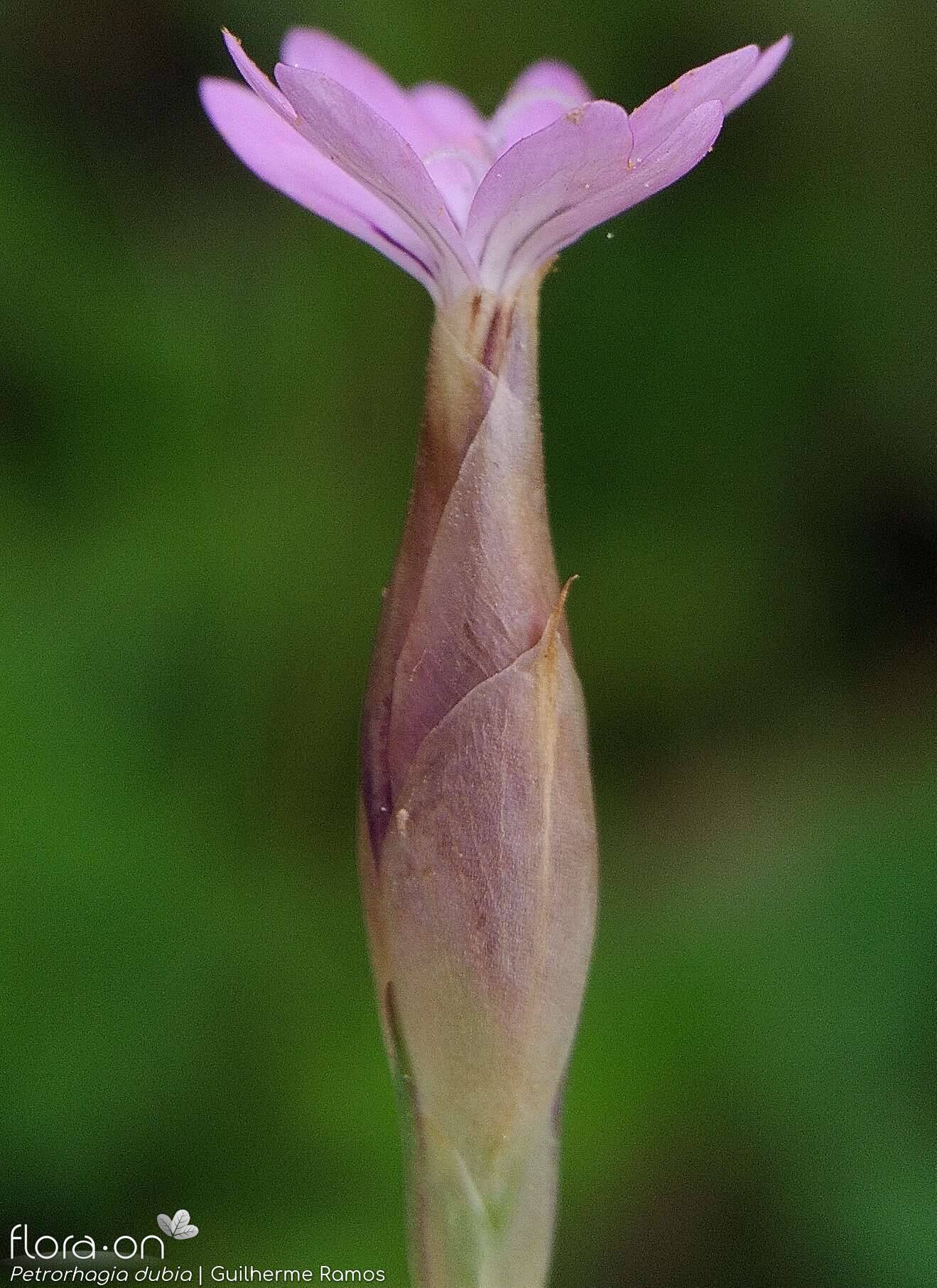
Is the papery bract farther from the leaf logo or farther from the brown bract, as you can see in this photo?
the leaf logo

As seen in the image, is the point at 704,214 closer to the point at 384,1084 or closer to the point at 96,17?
the point at 96,17

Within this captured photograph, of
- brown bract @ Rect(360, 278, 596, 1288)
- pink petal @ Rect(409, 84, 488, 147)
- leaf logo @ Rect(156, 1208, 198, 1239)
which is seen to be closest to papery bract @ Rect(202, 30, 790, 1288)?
brown bract @ Rect(360, 278, 596, 1288)

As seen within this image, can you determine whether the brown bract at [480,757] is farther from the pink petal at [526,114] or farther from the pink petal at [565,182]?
the pink petal at [526,114]

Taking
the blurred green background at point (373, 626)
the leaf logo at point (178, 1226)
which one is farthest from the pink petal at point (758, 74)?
the leaf logo at point (178, 1226)

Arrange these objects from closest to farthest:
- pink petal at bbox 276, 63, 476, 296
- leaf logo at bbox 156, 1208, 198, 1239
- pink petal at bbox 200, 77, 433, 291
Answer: pink petal at bbox 276, 63, 476, 296 → pink petal at bbox 200, 77, 433, 291 → leaf logo at bbox 156, 1208, 198, 1239

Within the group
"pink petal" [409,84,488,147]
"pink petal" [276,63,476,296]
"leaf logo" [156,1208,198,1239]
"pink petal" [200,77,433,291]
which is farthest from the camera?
"leaf logo" [156,1208,198,1239]

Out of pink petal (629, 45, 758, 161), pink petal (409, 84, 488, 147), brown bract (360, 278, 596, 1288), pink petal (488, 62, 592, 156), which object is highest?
pink petal (409, 84, 488, 147)

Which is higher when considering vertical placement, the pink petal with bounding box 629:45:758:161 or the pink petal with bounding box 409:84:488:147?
the pink petal with bounding box 409:84:488:147
